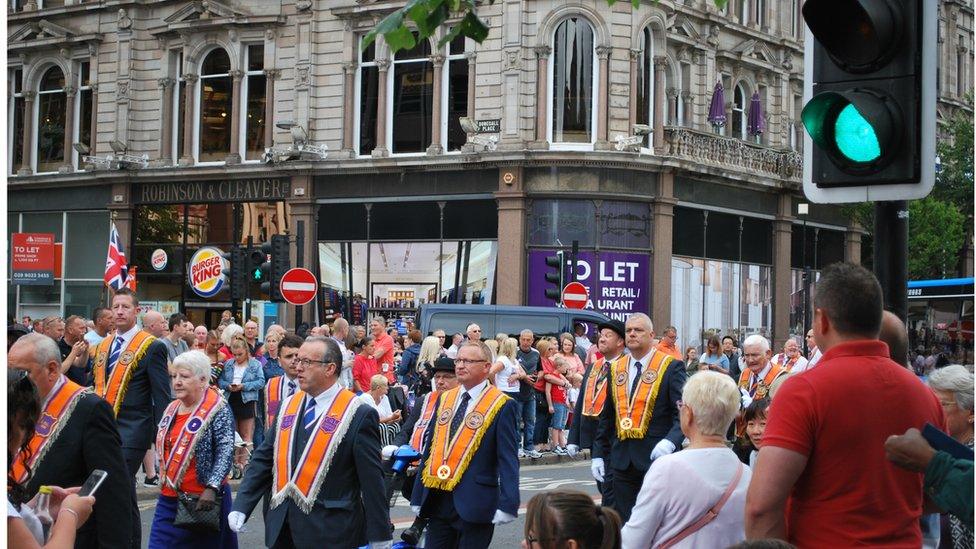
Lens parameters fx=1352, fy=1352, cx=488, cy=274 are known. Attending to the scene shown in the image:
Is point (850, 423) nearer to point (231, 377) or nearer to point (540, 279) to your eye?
point (231, 377)

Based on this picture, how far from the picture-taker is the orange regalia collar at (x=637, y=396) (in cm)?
1029

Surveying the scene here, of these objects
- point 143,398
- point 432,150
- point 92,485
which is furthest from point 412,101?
point 92,485

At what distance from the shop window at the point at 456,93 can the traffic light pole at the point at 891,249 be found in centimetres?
2761

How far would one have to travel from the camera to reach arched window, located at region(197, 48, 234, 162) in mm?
35312

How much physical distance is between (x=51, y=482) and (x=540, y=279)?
2532cm

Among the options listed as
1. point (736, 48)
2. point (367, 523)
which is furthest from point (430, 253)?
point (367, 523)

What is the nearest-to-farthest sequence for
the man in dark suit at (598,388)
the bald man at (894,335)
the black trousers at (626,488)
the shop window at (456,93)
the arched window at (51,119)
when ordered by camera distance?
the bald man at (894,335)
the black trousers at (626,488)
the man in dark suit at (598,388)
the shop window at (456,93)
the arched window at (51,119)

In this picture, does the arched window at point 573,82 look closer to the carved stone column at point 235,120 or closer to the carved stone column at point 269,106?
the carved stone column at point 269,106

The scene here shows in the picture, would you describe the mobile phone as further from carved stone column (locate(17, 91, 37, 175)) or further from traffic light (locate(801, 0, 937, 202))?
carved stone column (locate(17, 91, 37, 175))

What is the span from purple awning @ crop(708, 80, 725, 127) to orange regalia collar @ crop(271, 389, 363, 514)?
27.9 metres

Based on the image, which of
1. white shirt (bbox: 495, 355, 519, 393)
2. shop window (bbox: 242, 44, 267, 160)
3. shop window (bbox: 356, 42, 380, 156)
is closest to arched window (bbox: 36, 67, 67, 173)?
shop window (bbox: 242, 44, 267, 160)

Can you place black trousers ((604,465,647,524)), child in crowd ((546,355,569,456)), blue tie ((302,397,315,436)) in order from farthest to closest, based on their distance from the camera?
child in crowd ((546,355,569,456)), black trousers ((604,465,647,524)), blue tie ((302,397,315,436))

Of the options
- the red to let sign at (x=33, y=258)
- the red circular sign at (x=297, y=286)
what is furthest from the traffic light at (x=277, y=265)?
the red to let sign at (x=33, y=258)

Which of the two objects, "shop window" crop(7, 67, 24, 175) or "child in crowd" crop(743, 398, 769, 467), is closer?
"child in crowd" crop(743, 398, 769, 467)
